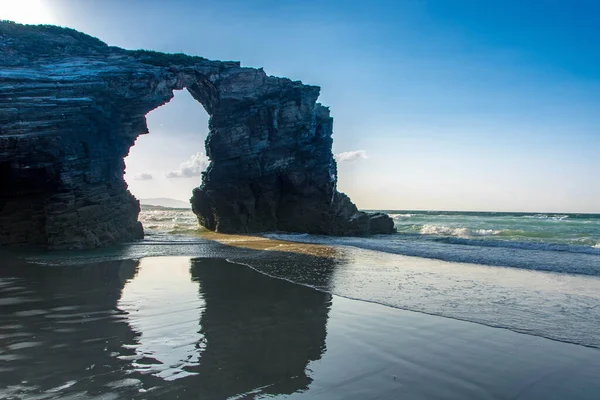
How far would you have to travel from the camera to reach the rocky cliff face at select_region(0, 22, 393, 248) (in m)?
20.1

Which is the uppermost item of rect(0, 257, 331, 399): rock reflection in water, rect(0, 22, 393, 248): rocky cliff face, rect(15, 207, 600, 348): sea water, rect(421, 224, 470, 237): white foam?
rect(0, 22, 393, 248): rocky cliff face

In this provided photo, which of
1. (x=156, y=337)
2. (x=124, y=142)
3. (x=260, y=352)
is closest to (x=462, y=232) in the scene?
(x=124, y=142)

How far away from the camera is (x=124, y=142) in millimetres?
26125

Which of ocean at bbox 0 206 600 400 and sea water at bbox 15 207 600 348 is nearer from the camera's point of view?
ocean at bbox 0 206 600 400

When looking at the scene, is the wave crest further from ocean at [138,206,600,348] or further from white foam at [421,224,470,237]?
ocean at [138,206,600,348]

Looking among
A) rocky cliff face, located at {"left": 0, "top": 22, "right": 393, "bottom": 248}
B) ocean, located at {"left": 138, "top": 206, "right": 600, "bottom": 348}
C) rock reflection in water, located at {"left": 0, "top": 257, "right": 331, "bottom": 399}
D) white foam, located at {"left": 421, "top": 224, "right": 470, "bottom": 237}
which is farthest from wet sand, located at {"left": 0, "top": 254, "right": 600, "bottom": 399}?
white foam, located at {"left": 421, "top": 224, "right": 470, "bottom": 237}

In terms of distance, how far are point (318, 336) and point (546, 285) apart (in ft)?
29.2

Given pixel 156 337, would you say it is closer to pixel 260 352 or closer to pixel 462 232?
pixel 260 352

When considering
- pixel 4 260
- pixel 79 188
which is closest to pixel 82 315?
pixel 4 260

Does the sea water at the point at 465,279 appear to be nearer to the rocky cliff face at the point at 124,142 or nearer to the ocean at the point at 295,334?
the ocean at the point at 295,334

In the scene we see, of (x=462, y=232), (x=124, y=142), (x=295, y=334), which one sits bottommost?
(x=295, y=334)

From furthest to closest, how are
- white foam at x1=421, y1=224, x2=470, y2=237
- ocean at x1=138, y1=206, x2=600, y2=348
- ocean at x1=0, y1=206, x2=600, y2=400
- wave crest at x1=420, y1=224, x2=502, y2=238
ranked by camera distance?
white foam at x1=421, y1=224, x2=470, y2=237, wave crest at x1=420, y1=224, x2=502, y2=238, ocean at x1=138, y1=206, x2=600, y2=348, ocean at x1=0, y1=206, x2=600, y2=400

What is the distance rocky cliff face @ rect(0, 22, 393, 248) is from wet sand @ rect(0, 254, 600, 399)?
12688 millimetres

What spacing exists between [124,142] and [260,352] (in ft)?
79.8
